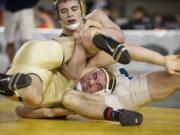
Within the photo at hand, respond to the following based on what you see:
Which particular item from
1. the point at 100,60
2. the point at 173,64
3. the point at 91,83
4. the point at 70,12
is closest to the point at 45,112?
the point at 91,83

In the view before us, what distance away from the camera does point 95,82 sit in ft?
11.5

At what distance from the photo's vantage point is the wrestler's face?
3500 millimetres

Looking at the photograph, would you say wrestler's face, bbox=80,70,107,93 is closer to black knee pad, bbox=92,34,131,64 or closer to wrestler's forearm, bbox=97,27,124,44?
wrestler's forearm, bbox=97,27,124,44

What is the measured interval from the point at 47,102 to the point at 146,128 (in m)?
0.61

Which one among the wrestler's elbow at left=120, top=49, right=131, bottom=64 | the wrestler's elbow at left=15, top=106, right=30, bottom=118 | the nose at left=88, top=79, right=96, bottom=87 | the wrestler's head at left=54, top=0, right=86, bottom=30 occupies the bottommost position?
the wrestler's elbow at left=15, top=106, right=30, bottom=118

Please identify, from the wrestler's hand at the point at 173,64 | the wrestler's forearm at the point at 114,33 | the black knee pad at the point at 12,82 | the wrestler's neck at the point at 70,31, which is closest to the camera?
the black knee pad at the point at 12,82

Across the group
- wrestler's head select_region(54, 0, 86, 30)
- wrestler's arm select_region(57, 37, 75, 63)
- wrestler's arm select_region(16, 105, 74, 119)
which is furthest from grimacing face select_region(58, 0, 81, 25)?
wrestler's arm select_region(16, 105, 74, 119)

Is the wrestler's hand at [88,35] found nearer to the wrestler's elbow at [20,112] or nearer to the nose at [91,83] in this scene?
the nose at [91,83]

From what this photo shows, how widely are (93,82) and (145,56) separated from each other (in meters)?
0.38

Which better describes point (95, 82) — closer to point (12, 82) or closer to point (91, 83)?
point (91, 83)

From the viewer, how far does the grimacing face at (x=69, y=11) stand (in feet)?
11.4

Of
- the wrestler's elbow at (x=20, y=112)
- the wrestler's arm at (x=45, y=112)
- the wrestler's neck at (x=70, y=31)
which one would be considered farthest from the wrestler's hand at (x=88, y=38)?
the wrestler's elbow at (x=20, y=112)

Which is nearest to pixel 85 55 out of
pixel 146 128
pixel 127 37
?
pixel 146 128

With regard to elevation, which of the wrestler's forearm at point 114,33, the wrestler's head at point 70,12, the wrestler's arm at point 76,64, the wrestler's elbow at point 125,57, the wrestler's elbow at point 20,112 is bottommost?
the wrestler's elbow at point 20,112
